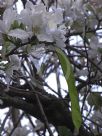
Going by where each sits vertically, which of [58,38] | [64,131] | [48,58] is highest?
[58,38]

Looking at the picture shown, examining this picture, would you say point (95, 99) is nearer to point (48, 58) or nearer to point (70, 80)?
point (48, 58)

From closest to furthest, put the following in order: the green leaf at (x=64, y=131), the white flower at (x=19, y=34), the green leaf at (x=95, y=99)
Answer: the white flower at (x=19, y=34)
the green leaf at (x=64, y=131)
the green leaf at (x=95, y=99)

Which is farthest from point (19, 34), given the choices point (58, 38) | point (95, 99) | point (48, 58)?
point (95, 99)

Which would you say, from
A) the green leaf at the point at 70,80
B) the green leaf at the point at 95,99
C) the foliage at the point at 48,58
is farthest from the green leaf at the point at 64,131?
the green leaf at the point at 70,80

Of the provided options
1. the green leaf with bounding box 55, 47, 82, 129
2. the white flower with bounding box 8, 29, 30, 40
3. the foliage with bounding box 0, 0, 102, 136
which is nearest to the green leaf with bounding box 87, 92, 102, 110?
the foliage with bounding box 0, 0, 102, 136

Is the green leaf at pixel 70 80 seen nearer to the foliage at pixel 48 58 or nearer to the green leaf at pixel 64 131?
the foliage at pixel 48 58

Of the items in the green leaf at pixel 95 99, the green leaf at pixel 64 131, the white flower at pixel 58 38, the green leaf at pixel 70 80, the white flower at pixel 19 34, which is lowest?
the green leaf at pixel 64 131

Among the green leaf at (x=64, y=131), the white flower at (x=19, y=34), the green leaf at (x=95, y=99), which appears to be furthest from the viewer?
the green leaf at (x=95, y=99)

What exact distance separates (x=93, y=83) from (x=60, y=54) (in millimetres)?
639

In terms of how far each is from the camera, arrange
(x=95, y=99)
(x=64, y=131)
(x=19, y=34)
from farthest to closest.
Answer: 1. (x=95, y=99)
2. (x=64, y=131)
3. (x=19, y=34)

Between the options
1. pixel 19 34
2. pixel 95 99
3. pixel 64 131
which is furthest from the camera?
pixel 95 99

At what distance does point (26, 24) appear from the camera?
78 centimetres

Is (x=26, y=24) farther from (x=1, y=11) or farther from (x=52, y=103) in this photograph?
(x=52, y=103)

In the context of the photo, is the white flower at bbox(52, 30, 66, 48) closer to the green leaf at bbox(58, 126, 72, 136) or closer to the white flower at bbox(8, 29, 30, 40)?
the white flower at bbox(8, 29, 30, 40)
